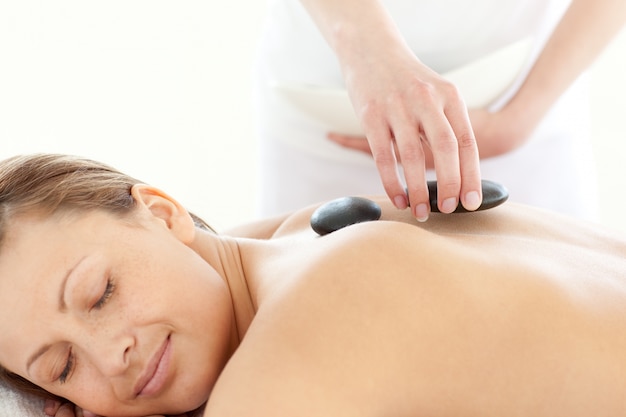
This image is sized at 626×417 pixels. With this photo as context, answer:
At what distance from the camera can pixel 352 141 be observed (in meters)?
1.90

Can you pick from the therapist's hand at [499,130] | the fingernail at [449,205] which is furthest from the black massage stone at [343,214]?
the therapist's hand at [499,130]

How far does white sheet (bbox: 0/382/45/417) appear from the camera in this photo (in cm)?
129

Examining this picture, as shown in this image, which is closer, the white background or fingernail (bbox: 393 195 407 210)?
fingernail (bbox: 393 195 407 210)

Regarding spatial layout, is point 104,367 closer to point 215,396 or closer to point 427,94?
point 215,396

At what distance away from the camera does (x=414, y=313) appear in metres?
1.04

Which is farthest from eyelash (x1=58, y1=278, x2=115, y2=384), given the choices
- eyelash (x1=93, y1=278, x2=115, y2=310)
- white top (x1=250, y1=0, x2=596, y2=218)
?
white top (x1=250, y1=0, x2=596, y2=218)

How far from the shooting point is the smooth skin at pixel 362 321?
3.28ft

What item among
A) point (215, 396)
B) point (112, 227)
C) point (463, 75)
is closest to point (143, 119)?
point (463, 75)

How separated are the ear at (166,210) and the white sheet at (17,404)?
35 cm

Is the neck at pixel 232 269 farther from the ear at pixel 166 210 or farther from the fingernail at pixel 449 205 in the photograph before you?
the fingernail at pixel 449 205

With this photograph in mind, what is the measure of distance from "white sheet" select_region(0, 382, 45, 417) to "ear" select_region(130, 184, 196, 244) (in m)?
0.35

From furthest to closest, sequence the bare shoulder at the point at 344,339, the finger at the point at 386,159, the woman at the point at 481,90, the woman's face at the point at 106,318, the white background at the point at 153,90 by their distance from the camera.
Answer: the white background at the point at 153,90
the woman at the point at 481,90
the finger at the point at 386,159
the woman's face at the point at 106,318
the bare shoulder at the point at 344,339

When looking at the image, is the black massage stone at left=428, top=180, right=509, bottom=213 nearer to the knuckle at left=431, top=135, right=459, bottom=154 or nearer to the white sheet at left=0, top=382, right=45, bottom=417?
the knuckle at left=431, top=135, right=459, bottom=154

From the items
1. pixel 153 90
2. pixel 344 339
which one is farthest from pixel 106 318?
pixel 153 90
